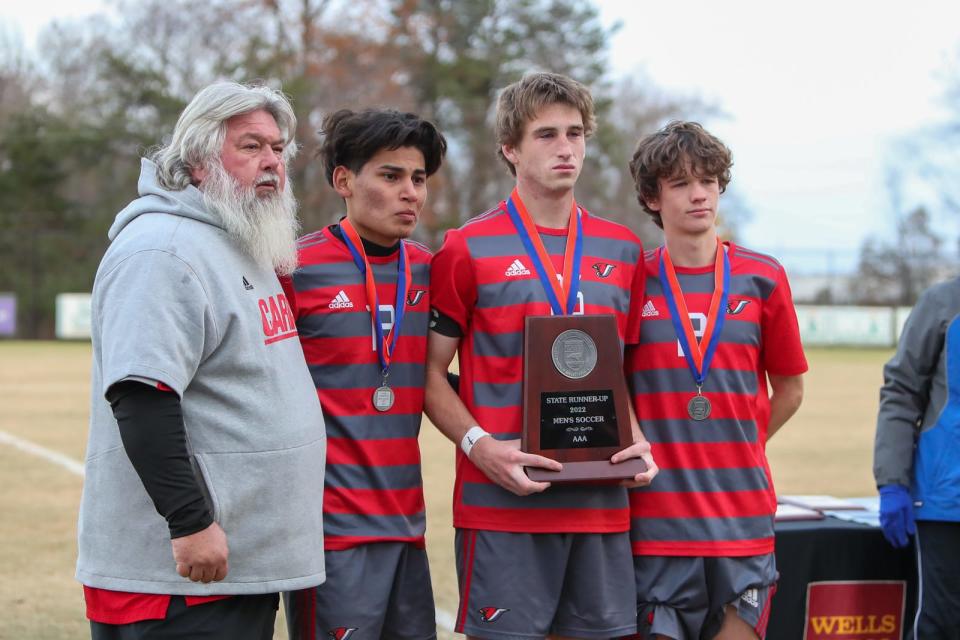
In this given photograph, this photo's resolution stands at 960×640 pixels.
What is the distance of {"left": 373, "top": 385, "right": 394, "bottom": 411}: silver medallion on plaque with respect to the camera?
11.1 feet

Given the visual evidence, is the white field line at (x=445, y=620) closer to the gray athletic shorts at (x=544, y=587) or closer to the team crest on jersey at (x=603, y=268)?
the gray athletic shorts at (x=544, y=587)

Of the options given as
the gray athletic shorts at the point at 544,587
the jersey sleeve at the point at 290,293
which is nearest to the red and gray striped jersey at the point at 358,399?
the jersey sleeve at the point at 290,293

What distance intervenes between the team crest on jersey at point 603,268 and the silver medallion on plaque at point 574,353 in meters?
0.28

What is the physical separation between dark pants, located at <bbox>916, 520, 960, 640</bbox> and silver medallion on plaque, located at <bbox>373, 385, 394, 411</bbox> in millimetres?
2001

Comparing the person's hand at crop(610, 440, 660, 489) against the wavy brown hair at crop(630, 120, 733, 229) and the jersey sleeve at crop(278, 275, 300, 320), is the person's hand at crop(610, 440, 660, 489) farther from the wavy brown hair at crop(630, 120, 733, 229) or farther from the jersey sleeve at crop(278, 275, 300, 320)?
the jersey sleeve at crop(278, 275, 300, 320)

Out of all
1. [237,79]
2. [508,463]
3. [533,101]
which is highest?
[237,79]

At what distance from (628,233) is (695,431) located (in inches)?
27.1

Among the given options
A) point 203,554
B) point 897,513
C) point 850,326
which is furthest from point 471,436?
point 850,326

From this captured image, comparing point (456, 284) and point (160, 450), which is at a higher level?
point (456, 284)

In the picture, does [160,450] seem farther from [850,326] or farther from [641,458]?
[850,326]

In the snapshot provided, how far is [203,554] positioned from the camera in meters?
2.64

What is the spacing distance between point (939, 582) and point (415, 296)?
2108mm

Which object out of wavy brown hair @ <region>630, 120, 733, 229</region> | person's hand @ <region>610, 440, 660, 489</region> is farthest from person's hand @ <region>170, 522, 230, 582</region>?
wavy brown hair @ <region>630, 120, 733, 229</region>

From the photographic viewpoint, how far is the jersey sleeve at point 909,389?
3.95 metres
